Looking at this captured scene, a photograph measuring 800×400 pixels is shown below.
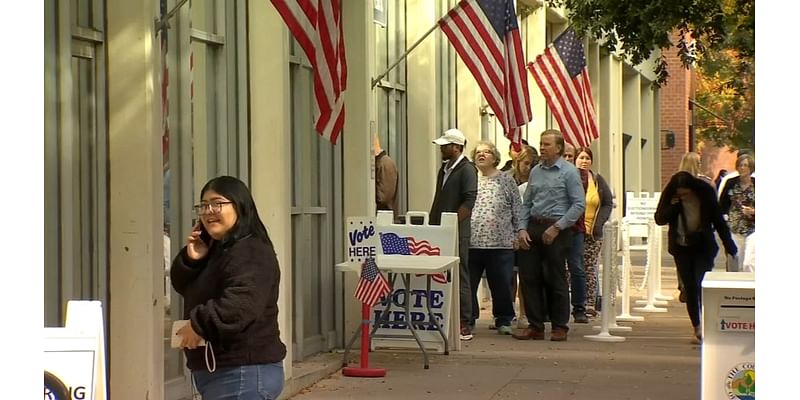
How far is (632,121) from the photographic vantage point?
1629 inches

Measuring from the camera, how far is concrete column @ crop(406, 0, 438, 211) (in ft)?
55.8

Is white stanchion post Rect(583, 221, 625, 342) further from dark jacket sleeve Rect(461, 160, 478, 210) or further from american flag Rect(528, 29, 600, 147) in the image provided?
american flag Rect(528, 29, 600, 147)

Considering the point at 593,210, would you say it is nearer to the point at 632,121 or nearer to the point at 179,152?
the point at 179,152

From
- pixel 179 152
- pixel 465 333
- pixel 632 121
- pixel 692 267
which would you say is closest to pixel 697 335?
pixel 692 267

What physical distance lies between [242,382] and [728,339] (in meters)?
1.98

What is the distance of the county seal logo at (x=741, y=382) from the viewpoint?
232 inches

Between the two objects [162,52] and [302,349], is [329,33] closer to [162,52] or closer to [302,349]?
[162,52]

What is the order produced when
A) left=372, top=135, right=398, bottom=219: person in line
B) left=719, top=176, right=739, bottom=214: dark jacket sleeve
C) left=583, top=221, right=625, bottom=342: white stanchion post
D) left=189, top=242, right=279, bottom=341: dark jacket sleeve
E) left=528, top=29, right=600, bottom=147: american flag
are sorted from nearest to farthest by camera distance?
1. left=189, top=242, right=279, bottom=341: dark jacket sleeve
2. left=372, top=135, right=398, bottom=219: person in line
3. left=583, top=221, right=625, bottom=342: white stanchion post
4. left=719, top=176, right=739, bottom=214: dark jacket sleeve
5. left=528, top=29, right=600, bottom=147: american flag

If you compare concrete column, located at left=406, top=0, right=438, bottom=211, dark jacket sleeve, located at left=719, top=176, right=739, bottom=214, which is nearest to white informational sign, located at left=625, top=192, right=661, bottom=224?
concrete column, located at left=406, top=0, right=438, bottom=211

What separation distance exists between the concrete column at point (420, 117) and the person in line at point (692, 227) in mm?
3603

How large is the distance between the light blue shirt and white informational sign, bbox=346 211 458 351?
1.73 meters
